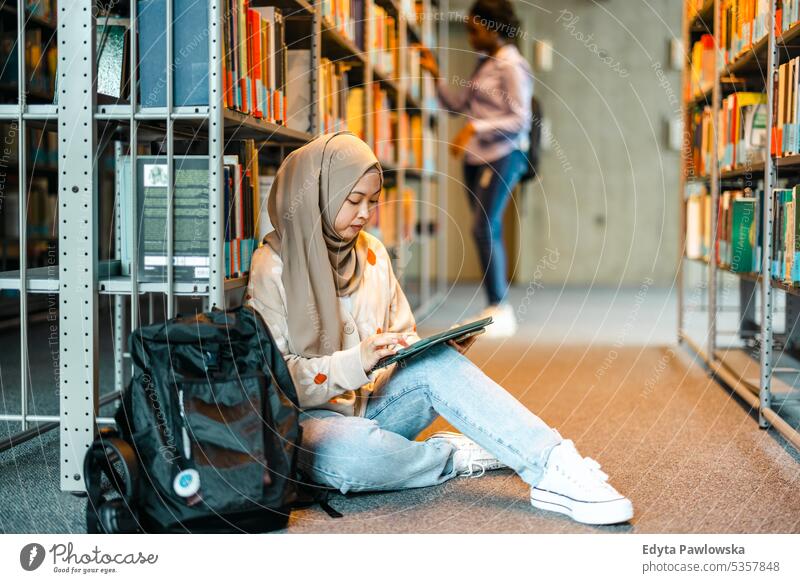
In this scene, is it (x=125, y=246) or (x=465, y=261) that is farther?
(x=465, y=261)

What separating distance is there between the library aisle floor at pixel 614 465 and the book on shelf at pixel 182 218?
1.68 ft

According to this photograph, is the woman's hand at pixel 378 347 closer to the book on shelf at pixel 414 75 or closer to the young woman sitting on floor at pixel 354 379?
the young woman sitting on floor at pixel 354 379

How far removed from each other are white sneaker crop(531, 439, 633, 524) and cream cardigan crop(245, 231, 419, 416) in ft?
1.25

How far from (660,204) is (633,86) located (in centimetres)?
97

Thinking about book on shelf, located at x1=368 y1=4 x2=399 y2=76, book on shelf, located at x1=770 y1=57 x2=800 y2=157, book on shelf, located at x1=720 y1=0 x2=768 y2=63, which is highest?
book on shelf, located at x1=368 y1=4 x2=399 y2=76

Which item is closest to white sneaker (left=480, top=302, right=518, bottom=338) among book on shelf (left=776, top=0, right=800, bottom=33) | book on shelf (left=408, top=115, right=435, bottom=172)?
book on shelf (left=408, top=115, right=435, bottom=172)

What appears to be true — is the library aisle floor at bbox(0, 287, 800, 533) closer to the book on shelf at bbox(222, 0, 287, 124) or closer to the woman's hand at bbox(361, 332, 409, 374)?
the woman's hand at bbox(361, 332, 409, 374)

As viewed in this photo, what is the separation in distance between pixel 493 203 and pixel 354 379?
292cm

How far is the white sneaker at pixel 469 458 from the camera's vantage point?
2.10 m

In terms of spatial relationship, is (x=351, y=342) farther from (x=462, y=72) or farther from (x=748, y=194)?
(x=462, y=72)

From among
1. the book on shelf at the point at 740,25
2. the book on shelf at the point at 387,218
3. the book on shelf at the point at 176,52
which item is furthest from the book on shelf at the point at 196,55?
the book on shelf at the point at 387,218

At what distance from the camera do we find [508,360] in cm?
386

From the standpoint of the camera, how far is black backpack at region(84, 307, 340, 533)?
1599 mm
